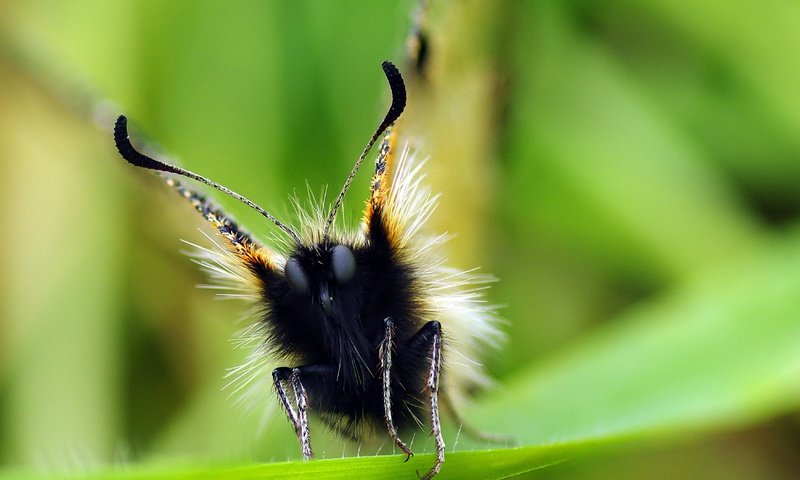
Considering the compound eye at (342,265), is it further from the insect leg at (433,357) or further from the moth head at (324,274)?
the insect leg at (433,357)

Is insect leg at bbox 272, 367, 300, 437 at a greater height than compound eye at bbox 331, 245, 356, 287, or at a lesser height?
lesser

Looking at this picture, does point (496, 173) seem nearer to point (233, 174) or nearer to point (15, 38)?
point (233, 174)

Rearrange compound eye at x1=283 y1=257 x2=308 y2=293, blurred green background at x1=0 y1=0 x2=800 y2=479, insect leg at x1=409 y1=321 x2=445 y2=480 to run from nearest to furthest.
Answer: insect leg at x1=409 y1=321 x2=445 y2=480 < compound eye at x1=283 y1=257 x2=308 y2=293 < blurred green background at x1=0 y1=0 x2=800 y2=479

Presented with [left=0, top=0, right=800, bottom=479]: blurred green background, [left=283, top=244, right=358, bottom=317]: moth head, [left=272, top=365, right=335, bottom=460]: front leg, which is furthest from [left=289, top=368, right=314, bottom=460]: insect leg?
[left=0, top=0, right=800, bottom=479]: blurred green background

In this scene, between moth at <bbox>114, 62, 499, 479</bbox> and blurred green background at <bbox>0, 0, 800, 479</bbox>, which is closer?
moth at <bbox>114, 62, 499, 479</bbox>

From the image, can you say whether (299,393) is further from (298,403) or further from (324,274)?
(324,274)

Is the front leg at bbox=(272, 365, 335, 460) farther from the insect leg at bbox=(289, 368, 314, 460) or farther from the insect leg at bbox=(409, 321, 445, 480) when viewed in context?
the insect leg at bbox=(409, 321, 445, 480)

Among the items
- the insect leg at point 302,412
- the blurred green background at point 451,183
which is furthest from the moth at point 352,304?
the blurred green background at point 451,183
